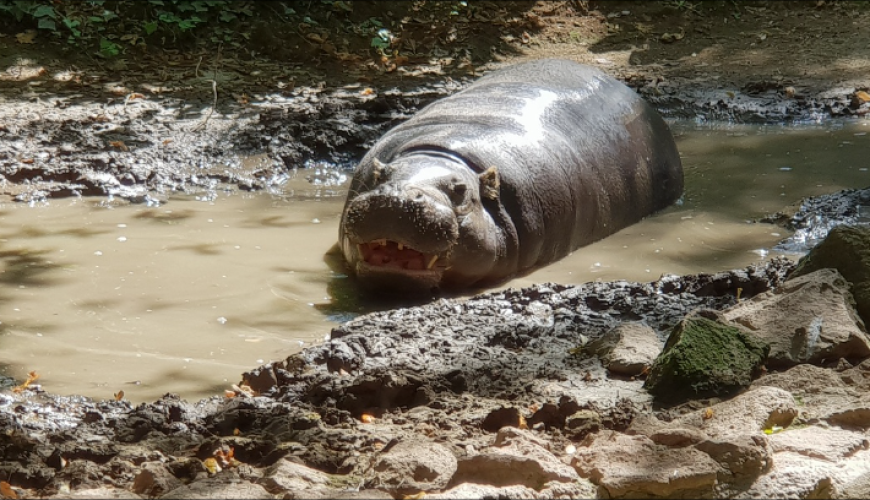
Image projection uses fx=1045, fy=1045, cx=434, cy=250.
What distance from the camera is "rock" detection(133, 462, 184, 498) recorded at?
2.64 metres

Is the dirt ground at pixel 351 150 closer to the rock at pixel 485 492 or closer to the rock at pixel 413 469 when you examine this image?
the rock at pixel 413 469

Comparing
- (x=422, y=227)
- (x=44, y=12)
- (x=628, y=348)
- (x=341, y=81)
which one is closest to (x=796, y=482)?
(x=628, y=348)

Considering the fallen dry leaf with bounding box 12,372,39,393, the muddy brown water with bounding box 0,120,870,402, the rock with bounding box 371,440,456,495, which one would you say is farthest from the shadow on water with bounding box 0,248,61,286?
the rock with bounding box 371,440,456,495

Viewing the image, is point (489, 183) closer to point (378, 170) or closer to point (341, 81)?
point (378, 170)

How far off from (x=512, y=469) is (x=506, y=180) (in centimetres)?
323

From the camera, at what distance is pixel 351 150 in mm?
7941

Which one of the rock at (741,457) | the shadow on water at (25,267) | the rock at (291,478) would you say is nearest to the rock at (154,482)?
Answer: the rock at (291,478)

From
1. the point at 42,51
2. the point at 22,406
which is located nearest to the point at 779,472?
the point at 22,406

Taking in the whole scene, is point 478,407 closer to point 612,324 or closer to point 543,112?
point 612,324

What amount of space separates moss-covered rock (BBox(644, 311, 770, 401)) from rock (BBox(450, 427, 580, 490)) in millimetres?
779

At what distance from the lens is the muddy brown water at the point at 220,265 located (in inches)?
169

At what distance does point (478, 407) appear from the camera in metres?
3.35

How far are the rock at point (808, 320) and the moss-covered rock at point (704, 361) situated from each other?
10 centimetres

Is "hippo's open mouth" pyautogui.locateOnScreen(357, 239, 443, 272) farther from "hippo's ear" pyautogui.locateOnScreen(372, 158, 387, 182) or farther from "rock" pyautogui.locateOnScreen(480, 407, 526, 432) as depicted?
"rock" pyautogui.locateOnScreen(480, 407, 526, 432)
